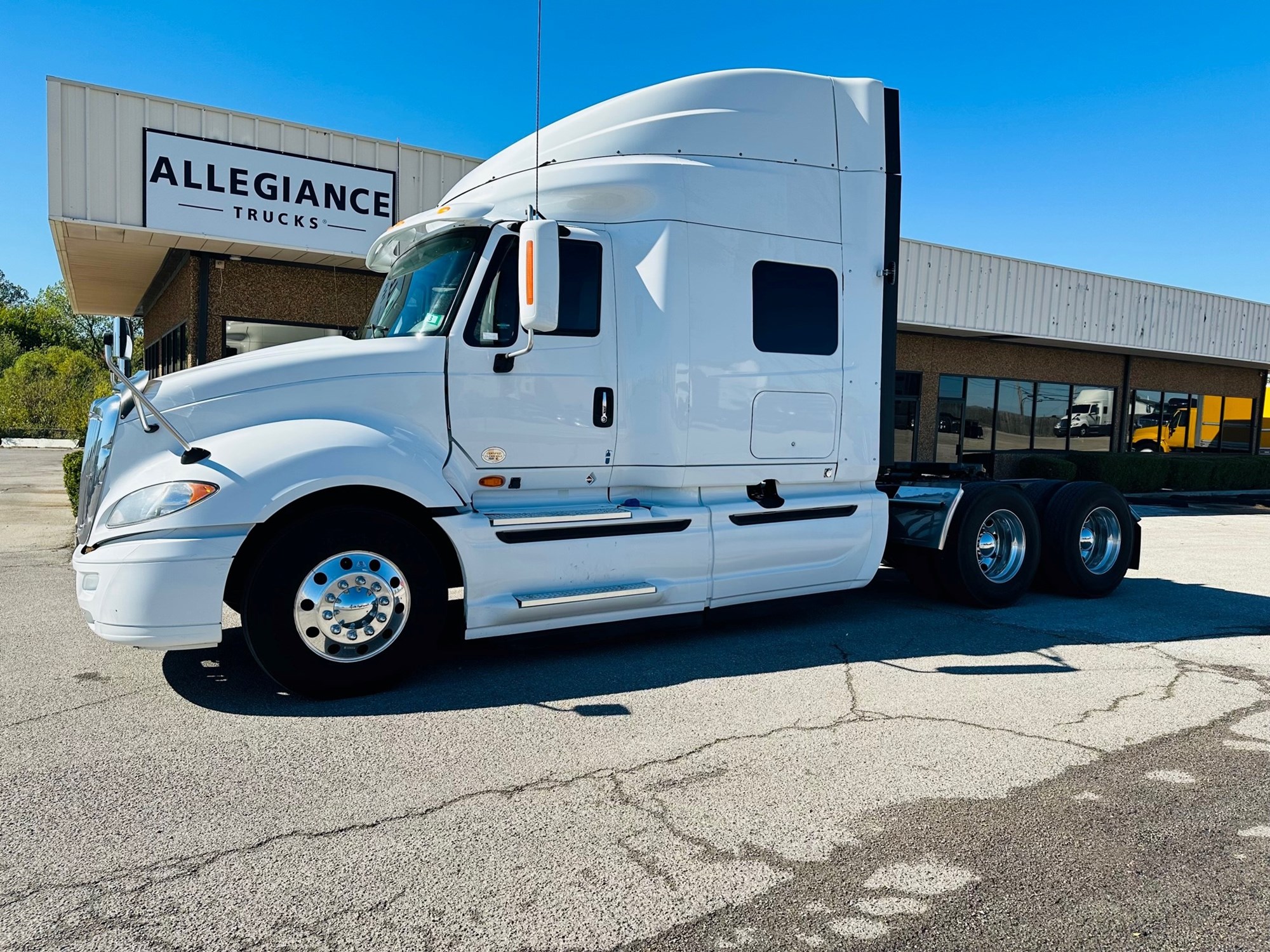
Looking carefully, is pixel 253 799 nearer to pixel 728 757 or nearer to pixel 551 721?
pixel 551 721

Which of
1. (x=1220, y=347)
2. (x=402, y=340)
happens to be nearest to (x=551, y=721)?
(x=402, y=340)

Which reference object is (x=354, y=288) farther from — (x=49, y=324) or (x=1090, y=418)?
(x=49, y=324)

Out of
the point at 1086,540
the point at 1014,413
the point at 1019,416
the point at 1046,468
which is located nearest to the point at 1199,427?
→ the point at 1019,416

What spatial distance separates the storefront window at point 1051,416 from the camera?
2266 cm

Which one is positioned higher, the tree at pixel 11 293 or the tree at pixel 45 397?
the tree at pixel 11 293

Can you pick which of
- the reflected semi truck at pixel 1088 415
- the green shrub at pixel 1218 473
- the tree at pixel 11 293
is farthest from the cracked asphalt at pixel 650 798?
the tree at pixel 11 293

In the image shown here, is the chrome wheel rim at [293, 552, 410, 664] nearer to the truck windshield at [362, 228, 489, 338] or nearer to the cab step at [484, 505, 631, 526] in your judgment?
the cab step at [484, 505, 631, 526]

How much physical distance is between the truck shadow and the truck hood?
1610 mm

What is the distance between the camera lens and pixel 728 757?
13.0 ft

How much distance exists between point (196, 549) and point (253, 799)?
4.68ft

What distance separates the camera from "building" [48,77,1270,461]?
10.5 meters

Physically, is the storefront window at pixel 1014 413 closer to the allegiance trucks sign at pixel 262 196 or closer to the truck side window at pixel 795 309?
the allegiance trucks sign at pixel 262 196

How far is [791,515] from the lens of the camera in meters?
6.14

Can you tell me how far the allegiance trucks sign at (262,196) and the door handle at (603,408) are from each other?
7339 mm
